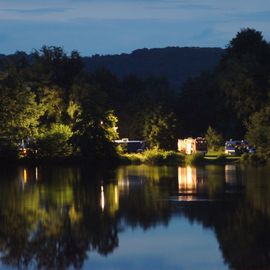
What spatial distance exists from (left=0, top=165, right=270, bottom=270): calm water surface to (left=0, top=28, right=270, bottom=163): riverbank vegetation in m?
31.8

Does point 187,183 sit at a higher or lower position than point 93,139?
lower

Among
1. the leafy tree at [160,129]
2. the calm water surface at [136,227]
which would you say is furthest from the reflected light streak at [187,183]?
the leafy tree at [160,129]

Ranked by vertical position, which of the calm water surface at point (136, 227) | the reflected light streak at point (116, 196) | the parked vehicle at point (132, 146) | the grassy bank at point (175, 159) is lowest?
the calm water surface at point (136, 227)

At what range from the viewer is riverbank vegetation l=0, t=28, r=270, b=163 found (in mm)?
74562

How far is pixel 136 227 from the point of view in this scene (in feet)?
76.2

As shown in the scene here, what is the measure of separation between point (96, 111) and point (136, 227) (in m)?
57.9

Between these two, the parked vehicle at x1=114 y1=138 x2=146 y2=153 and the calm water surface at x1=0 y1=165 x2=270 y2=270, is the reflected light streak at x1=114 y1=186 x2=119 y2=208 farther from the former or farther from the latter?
the parked vehicle at x1=114 y1=138 x2=146 y2=153

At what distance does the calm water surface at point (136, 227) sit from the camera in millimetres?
17547

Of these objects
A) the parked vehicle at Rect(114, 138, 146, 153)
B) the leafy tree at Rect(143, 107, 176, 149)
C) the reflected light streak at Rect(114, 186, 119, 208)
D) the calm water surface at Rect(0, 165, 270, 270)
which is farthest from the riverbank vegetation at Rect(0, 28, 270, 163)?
the calm water surface at Rect(0, 165, 270, 270)

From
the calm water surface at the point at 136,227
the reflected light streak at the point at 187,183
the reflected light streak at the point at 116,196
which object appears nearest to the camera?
the calm water surface at the point at 136,227

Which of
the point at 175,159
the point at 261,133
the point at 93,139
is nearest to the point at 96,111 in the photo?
the point at 93,139

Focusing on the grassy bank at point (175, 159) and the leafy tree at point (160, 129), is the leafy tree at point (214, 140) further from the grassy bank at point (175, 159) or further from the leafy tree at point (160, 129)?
the grassy bank at point (175, 159)

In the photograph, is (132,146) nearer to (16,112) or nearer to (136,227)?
(16,112)

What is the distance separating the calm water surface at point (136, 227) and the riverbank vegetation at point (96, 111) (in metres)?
31.8
